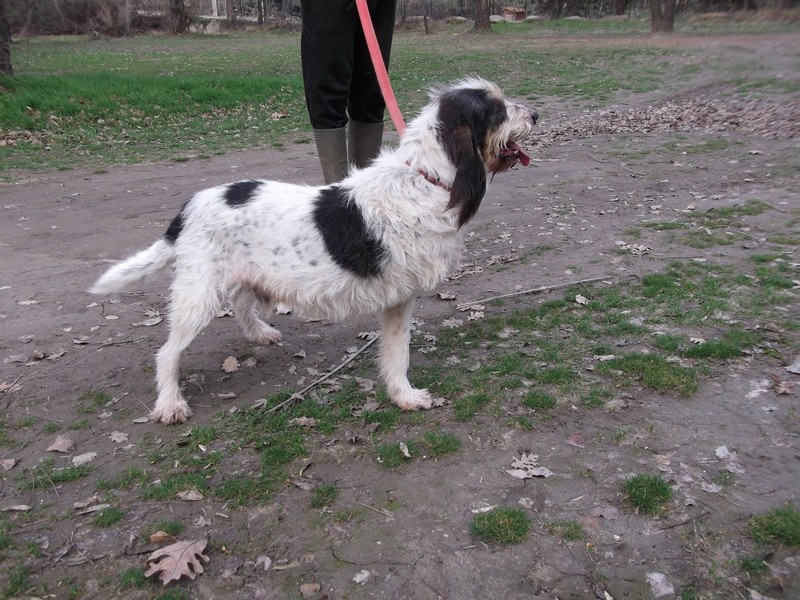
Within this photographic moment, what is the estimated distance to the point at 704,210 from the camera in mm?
6875

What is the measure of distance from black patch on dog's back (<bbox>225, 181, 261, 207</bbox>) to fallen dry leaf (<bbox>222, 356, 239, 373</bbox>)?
4.23 feet

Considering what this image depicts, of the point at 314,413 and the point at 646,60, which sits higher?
the point at 646,60

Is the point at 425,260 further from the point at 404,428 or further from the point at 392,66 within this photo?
the point at 392,66

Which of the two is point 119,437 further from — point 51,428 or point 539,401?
point 539,401

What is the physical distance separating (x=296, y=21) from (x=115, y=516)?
43.1m

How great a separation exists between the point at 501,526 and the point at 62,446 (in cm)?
252

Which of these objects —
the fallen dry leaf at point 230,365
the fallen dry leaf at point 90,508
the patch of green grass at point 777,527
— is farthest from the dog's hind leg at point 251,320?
the patch of green grass at point 777,527

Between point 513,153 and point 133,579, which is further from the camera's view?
point 513,153

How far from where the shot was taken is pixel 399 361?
390 centimetres

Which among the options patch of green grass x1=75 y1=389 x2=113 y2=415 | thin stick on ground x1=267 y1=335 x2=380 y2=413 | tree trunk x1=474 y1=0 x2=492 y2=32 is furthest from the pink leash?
tree trunk x1=474 y1=0 x2=492 y2=32

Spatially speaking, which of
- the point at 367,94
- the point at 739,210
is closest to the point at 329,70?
the point at 367,94

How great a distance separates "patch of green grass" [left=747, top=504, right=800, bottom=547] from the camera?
2678 millimetres

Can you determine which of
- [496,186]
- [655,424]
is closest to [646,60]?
[496,186]

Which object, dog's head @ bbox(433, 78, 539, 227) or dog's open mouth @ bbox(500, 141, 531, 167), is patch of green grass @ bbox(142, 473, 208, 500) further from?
dog's open mouth @ bbox(500, 141, 531, 167)
